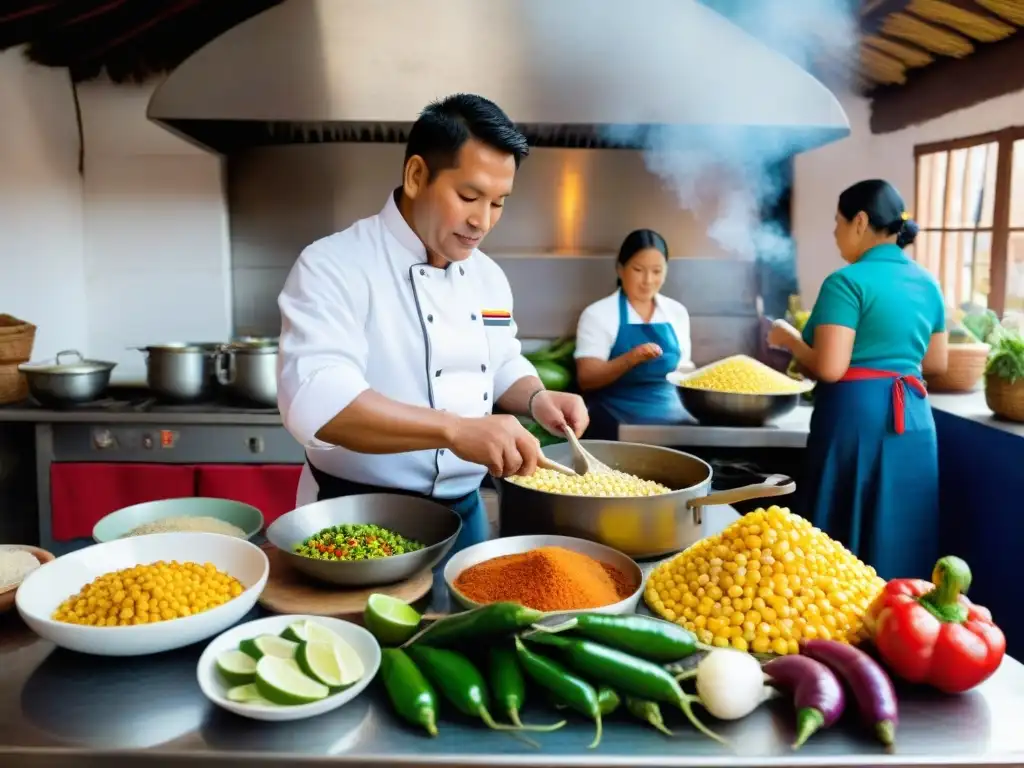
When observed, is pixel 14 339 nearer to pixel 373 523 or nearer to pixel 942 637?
pixel 373 523

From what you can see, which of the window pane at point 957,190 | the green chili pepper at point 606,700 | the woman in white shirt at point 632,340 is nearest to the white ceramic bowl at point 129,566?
the green chili pepper at point 606,700

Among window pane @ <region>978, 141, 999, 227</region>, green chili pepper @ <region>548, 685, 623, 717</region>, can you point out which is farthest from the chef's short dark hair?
window pane @ <region>978, 141, 999, 227</region>

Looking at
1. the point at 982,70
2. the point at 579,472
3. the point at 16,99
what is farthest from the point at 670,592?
the point at 16,99

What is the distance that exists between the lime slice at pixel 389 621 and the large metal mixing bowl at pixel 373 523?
116mm

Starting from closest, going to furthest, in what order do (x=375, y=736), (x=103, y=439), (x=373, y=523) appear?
1. (x=375, y=736)
2. (x=373, y=523)
3. (x=103, y=439)

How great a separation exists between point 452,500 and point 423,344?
Result: 15.0 inches

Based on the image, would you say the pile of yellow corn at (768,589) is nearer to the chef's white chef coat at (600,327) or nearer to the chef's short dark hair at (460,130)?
the chef's short dark hair at (460,130)

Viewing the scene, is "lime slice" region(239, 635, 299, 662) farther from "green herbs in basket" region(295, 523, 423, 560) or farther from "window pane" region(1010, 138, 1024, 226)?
"window pane" region(1010, 138, 1024, 226)

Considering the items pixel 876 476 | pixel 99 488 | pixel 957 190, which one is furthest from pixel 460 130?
pixel 957 190

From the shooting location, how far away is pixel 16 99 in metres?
3.70

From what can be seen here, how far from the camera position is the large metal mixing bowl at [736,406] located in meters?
2.91

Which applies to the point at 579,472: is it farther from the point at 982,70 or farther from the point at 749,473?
the point at 982,70

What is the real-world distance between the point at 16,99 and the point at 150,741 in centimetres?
376

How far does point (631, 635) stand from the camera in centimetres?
108
